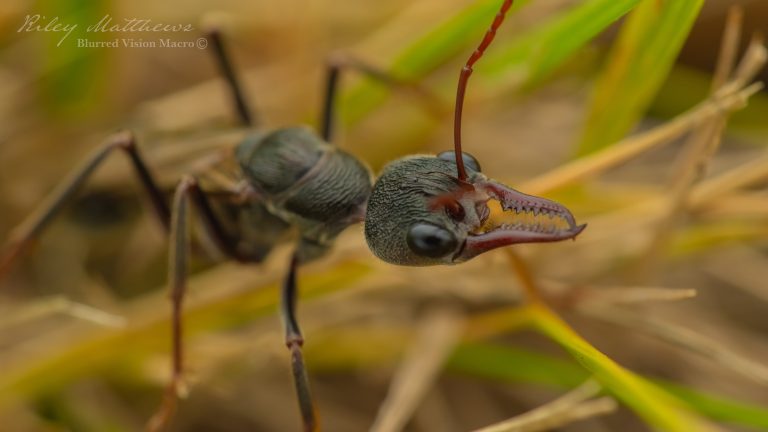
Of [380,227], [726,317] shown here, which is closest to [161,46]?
→ [380,227]

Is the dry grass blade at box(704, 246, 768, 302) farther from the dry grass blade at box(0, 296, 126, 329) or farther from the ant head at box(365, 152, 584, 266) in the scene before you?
the dry grass blade at box(0, 296, 126, 329)

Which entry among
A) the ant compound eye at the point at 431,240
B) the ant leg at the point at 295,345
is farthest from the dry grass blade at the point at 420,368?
the ant compound eye at the point at 431,240

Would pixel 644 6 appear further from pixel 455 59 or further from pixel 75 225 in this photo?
pixel 75 225

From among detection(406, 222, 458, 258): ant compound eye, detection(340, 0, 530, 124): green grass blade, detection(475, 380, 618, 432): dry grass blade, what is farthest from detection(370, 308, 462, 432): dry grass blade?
detection(340, 0, 530, 124): green grass blade

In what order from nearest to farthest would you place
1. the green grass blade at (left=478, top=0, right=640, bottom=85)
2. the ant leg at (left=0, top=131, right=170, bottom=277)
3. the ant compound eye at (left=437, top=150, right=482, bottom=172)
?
1. the green grass blade at (left=478, top=0, right=640, bottom=85)
2. the ant compound eye at (left=437, top=150, right=482, bottom=172)
3. the ant leg at (left=0, top=131, right=170, bottom=277)

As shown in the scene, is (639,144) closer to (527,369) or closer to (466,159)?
(466,159)
